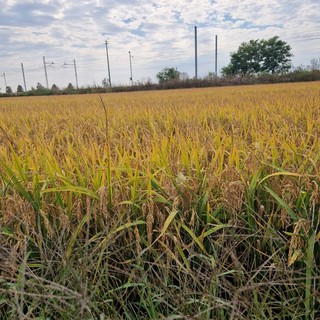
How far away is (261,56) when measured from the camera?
51156mm

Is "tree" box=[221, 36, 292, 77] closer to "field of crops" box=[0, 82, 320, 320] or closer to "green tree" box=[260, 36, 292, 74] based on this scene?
"green tree" box=[260, 36, 292, 74]

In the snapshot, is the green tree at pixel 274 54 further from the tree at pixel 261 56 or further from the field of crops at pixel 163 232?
the field of crops at pixel 163 232

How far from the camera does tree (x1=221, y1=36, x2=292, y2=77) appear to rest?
5038 cm

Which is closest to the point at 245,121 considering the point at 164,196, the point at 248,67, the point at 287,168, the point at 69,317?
the point at 287,168

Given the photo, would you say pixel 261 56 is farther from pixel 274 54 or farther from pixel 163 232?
pixel 163 232

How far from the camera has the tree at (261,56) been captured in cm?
5038

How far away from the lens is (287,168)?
3.95 ft

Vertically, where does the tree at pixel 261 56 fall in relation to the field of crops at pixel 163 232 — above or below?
above

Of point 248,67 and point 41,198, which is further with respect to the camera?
point 248,67

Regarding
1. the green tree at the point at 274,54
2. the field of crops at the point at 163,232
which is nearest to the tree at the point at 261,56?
the green tree at the point at 274,54

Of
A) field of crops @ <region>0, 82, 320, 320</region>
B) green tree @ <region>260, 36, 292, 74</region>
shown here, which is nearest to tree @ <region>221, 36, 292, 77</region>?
green tree @ <region>260, 36, 292, 74</region>

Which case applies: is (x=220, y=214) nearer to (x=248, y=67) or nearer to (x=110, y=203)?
(x=110, y=203)

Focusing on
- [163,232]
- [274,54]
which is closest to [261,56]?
[274,54]

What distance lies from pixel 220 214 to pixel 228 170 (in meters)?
0.19
